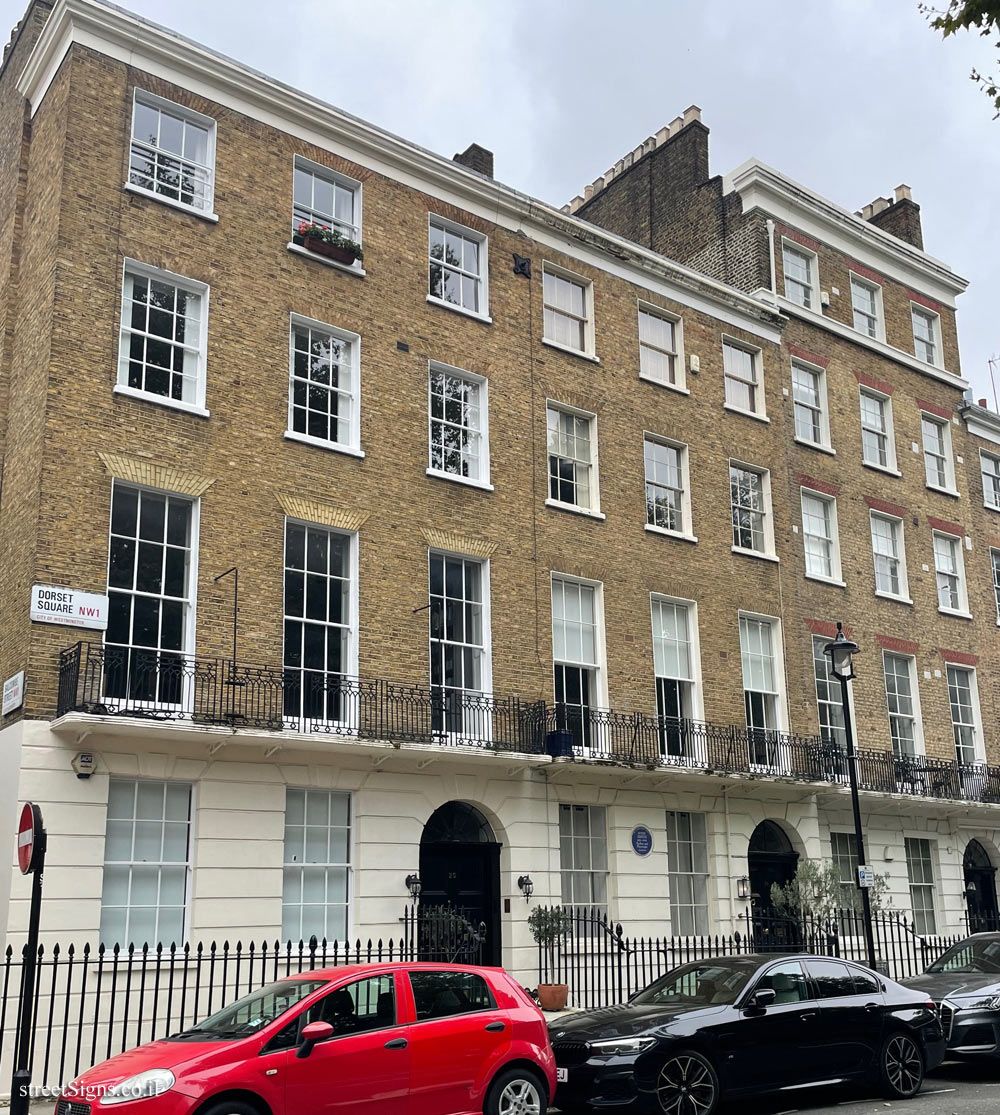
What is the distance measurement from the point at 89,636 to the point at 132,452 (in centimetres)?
274

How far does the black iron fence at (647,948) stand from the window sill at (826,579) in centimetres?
713

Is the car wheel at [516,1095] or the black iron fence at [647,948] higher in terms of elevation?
the black iron fence at [647,948]

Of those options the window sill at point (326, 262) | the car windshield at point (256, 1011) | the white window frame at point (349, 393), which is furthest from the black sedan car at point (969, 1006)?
the window sill at point (326, 262)

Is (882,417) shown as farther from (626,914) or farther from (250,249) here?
(250,249)

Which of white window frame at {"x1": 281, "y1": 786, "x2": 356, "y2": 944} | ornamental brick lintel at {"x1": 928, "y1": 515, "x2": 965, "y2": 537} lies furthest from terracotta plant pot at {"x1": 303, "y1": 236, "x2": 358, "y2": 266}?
ornamental brick lintel at {"x1": 928, "y1": 515, "x2": 965, "y2": 537}

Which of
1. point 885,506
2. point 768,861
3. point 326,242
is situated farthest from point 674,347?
point 768,861

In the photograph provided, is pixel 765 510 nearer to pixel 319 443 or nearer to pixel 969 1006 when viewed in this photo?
pixel 319 443

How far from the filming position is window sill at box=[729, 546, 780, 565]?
2549 cm

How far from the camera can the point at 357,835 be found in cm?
1839

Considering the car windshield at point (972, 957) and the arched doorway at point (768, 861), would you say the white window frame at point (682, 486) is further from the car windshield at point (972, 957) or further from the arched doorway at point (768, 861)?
the car windshield at point (972, 957)

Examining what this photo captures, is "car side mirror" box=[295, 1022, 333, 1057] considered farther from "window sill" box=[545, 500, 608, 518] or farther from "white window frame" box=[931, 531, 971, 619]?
"white window frame" box=[931, 531, 971, 619]

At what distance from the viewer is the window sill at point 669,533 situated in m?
24.0

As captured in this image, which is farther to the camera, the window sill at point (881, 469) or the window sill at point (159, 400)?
the window sill at point (881, 469)

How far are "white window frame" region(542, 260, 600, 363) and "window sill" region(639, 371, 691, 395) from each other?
4.23 ft
